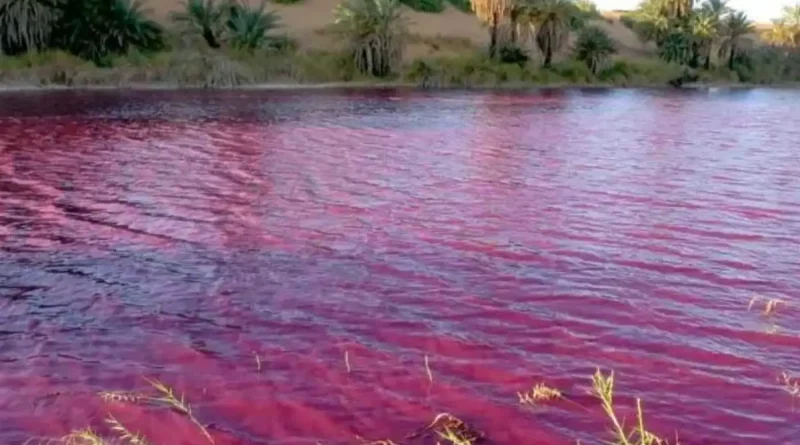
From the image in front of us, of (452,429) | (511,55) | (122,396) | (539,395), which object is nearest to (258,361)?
(122,396)

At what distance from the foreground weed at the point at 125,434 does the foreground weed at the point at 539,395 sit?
2288 millimetres

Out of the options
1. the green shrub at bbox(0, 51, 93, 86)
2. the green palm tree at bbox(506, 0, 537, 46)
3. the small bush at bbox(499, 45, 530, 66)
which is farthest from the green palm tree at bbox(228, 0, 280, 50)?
the green palm tree at bbox(506, 0, 537, 46)

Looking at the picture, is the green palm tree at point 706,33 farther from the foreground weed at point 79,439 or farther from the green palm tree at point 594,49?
the foreground weed at point 79,439

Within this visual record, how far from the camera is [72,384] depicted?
5926 mm

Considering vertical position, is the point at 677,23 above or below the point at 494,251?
above

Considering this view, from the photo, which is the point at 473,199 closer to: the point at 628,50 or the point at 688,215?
the point at 688,215

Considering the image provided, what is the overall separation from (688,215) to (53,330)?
7.96 m

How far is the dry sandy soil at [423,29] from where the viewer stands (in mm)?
51656

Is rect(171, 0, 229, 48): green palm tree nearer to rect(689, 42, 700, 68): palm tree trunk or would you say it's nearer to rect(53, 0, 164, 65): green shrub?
rect(53, 0, 164, 65): green shrub

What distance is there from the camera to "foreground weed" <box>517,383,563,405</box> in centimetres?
558

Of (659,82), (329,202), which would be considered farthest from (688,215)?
(659,82)

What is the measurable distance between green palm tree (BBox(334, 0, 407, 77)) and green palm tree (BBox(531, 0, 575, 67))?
926 cm

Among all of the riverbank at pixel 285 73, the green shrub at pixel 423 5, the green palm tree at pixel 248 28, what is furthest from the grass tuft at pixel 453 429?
the green shrub at pixel 423 5

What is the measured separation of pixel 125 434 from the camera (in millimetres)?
5090
